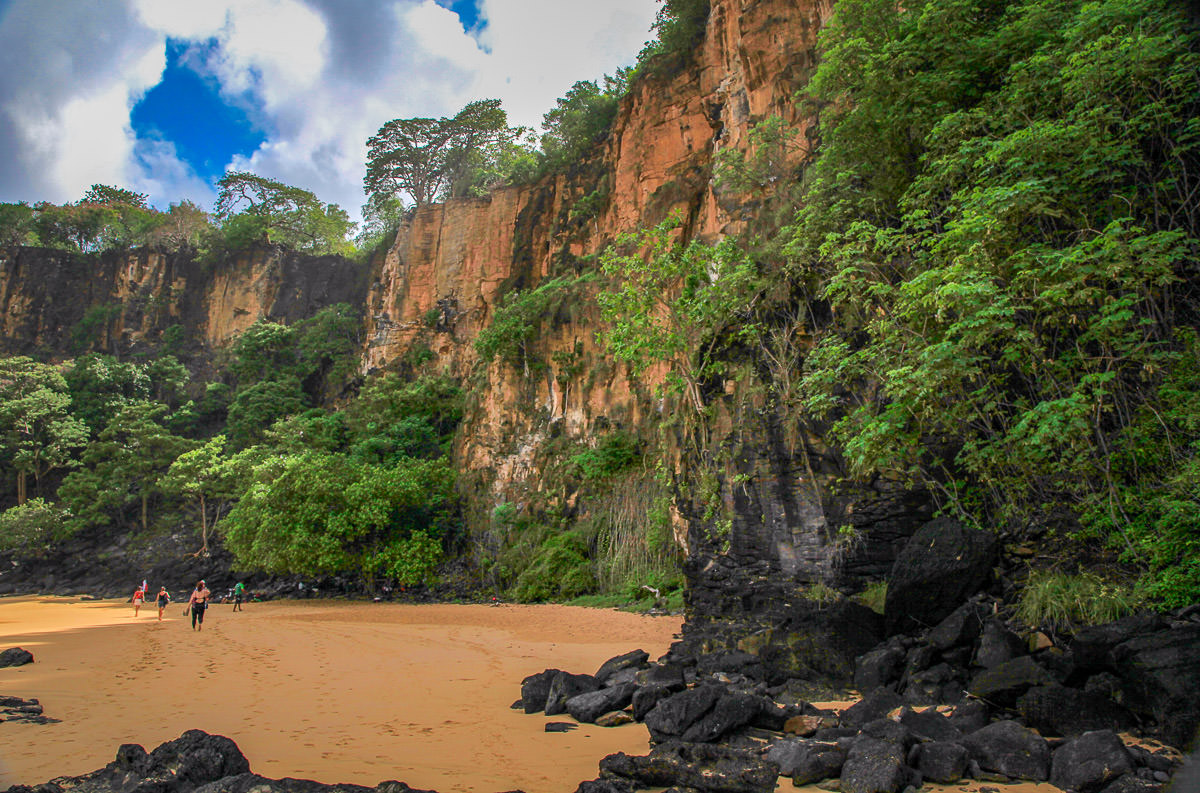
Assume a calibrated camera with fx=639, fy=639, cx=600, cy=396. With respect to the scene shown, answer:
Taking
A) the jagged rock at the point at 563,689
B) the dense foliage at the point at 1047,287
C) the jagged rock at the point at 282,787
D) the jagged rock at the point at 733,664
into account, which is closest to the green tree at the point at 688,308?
the dense foliage at the point at 1047,287

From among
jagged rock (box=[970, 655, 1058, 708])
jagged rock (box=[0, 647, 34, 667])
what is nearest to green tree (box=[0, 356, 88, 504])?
jagged rock (box=[0, 647, 34, 667])

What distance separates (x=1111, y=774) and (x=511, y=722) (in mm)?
4577

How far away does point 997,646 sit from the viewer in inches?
222

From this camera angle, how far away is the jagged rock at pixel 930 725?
15.1ft

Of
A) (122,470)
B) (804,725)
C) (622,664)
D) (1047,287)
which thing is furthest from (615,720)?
(122,470)

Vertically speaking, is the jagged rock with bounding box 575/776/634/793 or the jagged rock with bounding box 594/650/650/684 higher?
the jagged rock with bounding box 575/776/634/793

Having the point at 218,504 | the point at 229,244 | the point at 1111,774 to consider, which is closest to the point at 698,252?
the point at 1111,774

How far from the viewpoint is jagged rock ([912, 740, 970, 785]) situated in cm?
405

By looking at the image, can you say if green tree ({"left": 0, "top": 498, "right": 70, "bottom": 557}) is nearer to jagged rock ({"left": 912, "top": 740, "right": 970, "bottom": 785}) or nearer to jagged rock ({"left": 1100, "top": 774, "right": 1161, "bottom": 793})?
jagged rock ({"left": 912, "top": 740, "right": 970, "bottom": 785})

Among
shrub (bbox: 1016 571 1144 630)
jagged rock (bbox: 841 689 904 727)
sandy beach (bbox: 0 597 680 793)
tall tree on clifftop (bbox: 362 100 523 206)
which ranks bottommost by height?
sandy beach (bbox: 0 597 680 793)

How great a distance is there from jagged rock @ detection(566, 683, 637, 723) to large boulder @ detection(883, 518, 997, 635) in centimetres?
308

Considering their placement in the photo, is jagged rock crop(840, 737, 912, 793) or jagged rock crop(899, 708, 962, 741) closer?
jagged rock crop(840, 737, 912, 793)

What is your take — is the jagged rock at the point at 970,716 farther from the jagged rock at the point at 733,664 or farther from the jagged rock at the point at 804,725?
the jagged rock at the point at 733,664

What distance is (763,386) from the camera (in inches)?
405
